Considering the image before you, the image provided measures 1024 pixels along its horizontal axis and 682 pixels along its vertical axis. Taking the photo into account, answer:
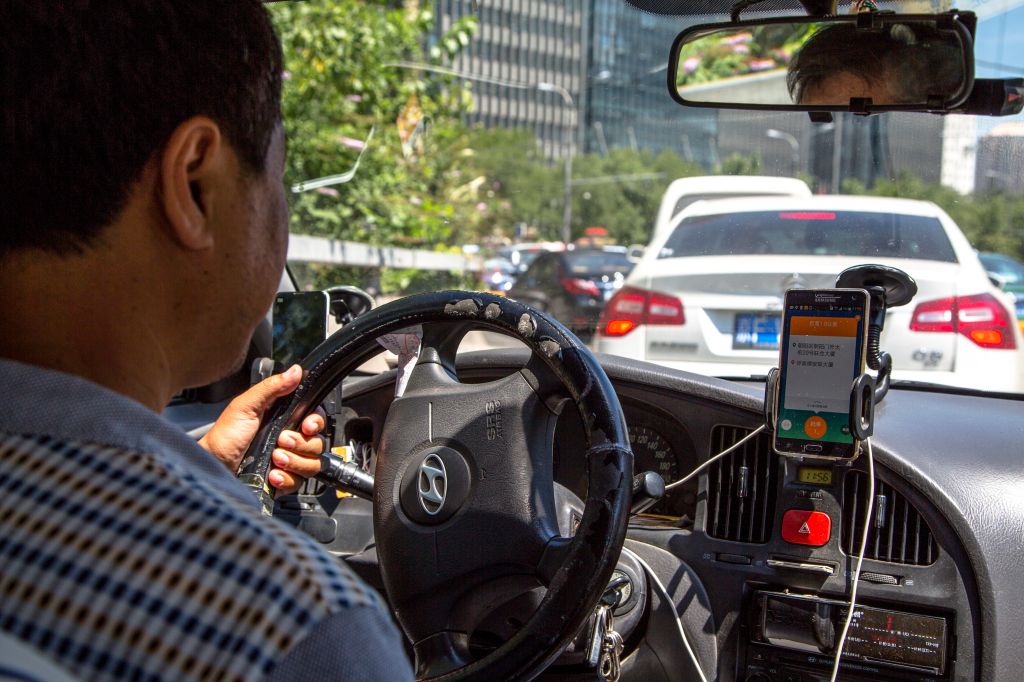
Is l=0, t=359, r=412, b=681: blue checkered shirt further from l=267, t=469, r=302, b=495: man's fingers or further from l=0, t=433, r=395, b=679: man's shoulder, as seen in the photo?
l=267, t=469, r=302, b=495: man's fingers

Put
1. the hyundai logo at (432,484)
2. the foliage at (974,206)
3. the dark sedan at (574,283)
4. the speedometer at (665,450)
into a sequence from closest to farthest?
1. the hyundai logo at (432,484)
2. the speedometer at (665,450)
3. the foliage at (974,206)
4. the dark sedan at (574,283)

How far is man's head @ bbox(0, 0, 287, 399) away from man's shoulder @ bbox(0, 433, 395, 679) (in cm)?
22

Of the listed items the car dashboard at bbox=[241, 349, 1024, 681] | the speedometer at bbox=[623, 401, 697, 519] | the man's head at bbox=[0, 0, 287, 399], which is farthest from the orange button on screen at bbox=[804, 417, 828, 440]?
the man's head at bbox=[0, 0, 287, 399]

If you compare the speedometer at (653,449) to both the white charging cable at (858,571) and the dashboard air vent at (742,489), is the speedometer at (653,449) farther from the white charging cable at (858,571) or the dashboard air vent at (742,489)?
the white charging cable at (858,571)

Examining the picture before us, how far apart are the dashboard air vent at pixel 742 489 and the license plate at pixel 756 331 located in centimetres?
88

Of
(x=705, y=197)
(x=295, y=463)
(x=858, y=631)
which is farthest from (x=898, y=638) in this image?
(x=705, y=197)

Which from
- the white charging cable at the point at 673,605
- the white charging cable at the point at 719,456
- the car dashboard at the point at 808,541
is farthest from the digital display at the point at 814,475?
the white charging cable at the point at 673,605

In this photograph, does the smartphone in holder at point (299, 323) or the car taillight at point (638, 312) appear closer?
the smartphone in holder at point (299, 323)

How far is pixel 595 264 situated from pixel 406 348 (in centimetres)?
651

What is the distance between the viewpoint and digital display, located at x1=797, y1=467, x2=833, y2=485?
7.50 ft

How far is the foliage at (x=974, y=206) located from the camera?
342 cm

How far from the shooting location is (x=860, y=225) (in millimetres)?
3254

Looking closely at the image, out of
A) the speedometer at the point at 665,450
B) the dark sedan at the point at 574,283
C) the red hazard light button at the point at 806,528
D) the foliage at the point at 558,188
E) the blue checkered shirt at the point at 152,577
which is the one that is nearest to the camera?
the blue checkered shirt at the point at 152,577

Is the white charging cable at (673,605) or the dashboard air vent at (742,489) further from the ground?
the dashboard air vent at (742,489)
